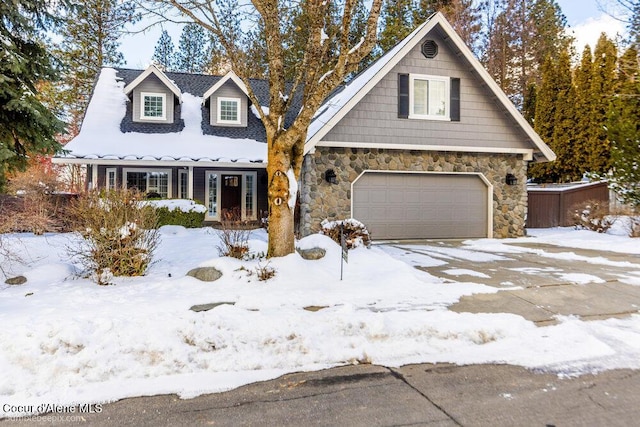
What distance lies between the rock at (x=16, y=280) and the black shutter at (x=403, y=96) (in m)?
9.93

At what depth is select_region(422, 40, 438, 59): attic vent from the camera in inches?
499

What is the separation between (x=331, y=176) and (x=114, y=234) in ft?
21.8

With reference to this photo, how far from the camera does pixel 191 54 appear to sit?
29.0 meters

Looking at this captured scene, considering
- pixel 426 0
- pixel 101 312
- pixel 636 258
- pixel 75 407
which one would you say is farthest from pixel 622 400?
pixel 426 0

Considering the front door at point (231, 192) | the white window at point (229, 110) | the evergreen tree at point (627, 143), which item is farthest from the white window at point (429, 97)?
the white window at point (229, 110)

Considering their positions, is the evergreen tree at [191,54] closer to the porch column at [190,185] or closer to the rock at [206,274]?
the porch column at [190,185]

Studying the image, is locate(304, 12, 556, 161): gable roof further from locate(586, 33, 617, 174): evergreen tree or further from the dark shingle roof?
locate(586, 33, 617, 174): evergreen tree

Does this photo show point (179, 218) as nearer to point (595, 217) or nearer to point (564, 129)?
point (595, 217)

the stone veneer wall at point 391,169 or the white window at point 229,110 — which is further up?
the white window at point 229,110

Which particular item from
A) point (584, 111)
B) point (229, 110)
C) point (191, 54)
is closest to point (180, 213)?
point (229, 110)

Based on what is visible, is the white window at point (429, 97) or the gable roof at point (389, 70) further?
the white window at point (429, 97)

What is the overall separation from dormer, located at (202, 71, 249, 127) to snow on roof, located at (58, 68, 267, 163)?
30.0 inches

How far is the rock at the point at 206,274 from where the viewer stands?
6871mm

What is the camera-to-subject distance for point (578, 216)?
1574cm
